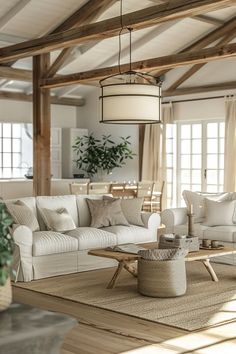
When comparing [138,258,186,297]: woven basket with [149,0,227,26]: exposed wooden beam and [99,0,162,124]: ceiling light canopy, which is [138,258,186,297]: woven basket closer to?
[99,0,162,124]: ceiling light canopy

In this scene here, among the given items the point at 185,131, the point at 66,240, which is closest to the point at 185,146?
the point at 185,131

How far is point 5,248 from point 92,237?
195 inches

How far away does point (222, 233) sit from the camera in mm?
7562

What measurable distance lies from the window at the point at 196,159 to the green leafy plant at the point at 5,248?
9.78 m

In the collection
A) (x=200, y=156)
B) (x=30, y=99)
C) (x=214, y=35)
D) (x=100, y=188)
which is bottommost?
(x=100, y=188)

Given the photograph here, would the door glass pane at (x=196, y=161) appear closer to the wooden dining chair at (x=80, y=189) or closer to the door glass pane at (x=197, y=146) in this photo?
the door glass pane at (x=197, y=146)

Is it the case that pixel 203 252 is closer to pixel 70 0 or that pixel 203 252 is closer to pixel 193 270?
pixel 193 270

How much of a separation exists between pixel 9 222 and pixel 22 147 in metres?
11.2

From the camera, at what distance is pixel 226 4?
5.46 meters

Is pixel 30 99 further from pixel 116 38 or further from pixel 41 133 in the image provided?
pixel 41 133

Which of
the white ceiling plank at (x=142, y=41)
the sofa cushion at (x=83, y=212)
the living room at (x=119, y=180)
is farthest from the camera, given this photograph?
the white ceiling plank at (x=142, y=41)

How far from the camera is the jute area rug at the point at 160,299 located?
197 inches

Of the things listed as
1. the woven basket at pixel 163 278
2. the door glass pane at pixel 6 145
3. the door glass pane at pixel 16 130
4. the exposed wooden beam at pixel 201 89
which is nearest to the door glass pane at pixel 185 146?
the exposed wooden beam at pixel 201 89

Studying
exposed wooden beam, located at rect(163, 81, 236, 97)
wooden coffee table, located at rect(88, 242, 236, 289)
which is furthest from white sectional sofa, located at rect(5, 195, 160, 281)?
exposed wooden beam, located at rect(163, 81, 236, 97)
